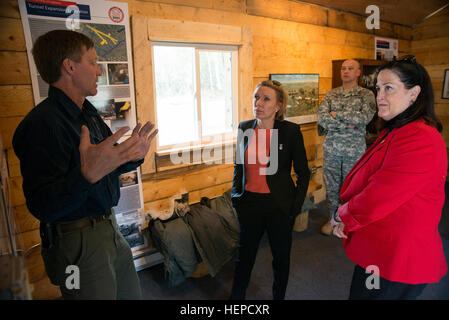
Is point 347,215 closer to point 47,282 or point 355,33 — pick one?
point 47,282

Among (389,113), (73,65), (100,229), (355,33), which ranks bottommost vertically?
(100,229)

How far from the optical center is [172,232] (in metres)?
2.21

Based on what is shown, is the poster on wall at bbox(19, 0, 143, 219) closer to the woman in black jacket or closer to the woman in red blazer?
the woman in black jacket

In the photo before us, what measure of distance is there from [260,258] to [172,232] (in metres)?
0.87

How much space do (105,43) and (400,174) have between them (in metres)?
1.92

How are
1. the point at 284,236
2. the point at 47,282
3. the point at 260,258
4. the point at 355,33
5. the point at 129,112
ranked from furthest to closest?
the point at 355,33 < the point at 260,258 < the point at 129,112 < the point at 47,282 < the point at 284,236

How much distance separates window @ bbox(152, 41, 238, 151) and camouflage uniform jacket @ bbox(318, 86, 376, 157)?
100cm

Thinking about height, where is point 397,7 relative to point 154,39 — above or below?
above

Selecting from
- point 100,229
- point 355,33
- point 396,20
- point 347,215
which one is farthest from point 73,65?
point 396,20

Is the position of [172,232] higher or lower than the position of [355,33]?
lower

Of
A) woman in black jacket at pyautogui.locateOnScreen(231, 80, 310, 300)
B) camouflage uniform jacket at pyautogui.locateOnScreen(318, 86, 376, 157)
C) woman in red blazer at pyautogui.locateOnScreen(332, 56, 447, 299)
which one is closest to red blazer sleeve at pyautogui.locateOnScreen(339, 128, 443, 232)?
woman in red blazer at pyautogui.locateOnScreen(332, 56, 447, 299)

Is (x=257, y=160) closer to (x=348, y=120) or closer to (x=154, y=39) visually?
(x=154, y=39)

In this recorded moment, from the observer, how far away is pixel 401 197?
1.07 metres

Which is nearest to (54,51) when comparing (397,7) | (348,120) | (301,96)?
(348,120)
